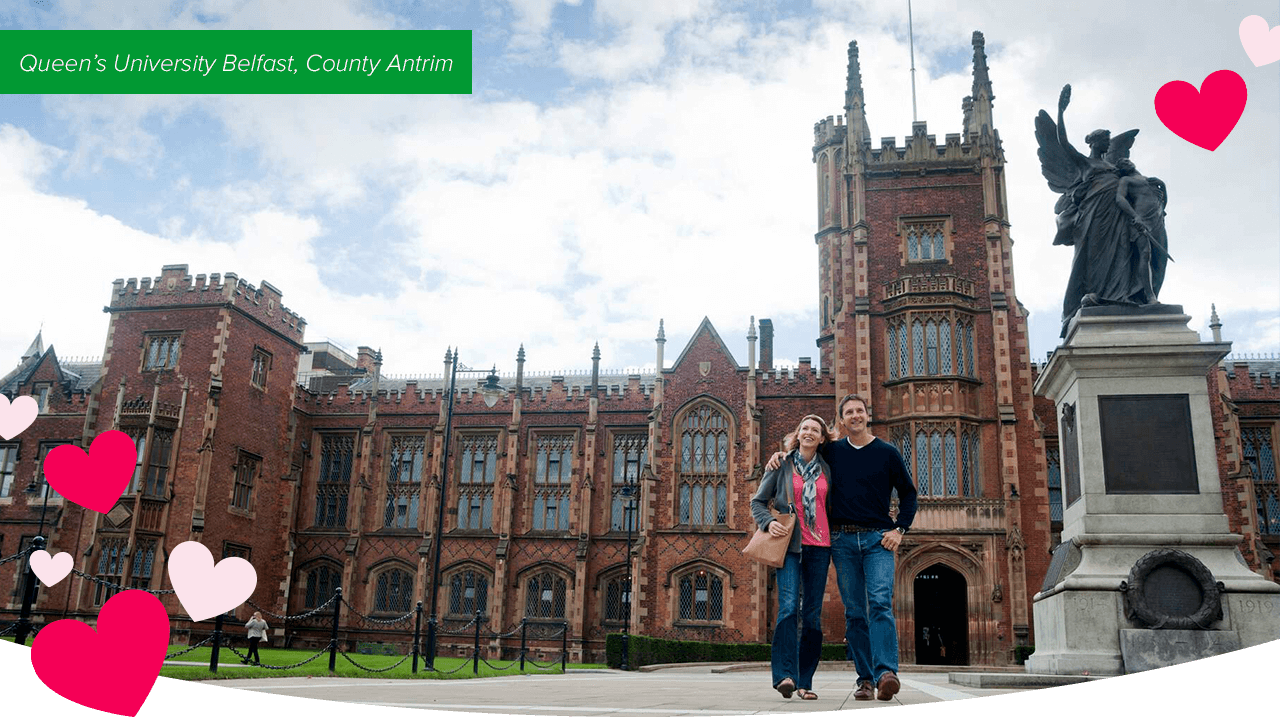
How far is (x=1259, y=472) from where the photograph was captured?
30.4 metres

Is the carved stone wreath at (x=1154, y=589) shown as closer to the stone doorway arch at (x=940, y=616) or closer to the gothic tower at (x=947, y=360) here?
the gothic tower at (x=947, y=360)

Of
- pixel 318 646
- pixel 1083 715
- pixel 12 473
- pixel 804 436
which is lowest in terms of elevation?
pixel 318 646

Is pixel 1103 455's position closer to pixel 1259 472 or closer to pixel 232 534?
pixel 1259 472

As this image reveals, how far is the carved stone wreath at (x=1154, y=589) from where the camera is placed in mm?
7207

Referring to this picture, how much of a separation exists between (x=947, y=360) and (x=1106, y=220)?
2054cm

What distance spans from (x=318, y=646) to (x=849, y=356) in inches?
820

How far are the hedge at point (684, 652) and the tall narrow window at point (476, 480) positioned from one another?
33.2 ft

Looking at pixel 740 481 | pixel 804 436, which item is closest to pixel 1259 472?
pixel 740 481

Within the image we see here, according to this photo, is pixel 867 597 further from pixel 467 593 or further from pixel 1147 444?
pixel 467 593

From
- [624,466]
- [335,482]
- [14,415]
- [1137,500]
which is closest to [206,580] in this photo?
[14,415]

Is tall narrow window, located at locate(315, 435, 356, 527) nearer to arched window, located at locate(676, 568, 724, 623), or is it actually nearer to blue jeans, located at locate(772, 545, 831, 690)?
arched window, located at locate(676, 568, 724, 623)

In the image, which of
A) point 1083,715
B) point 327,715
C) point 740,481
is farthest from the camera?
point 740,481

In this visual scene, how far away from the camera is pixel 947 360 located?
28.6m

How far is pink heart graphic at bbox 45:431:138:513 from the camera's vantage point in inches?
110
